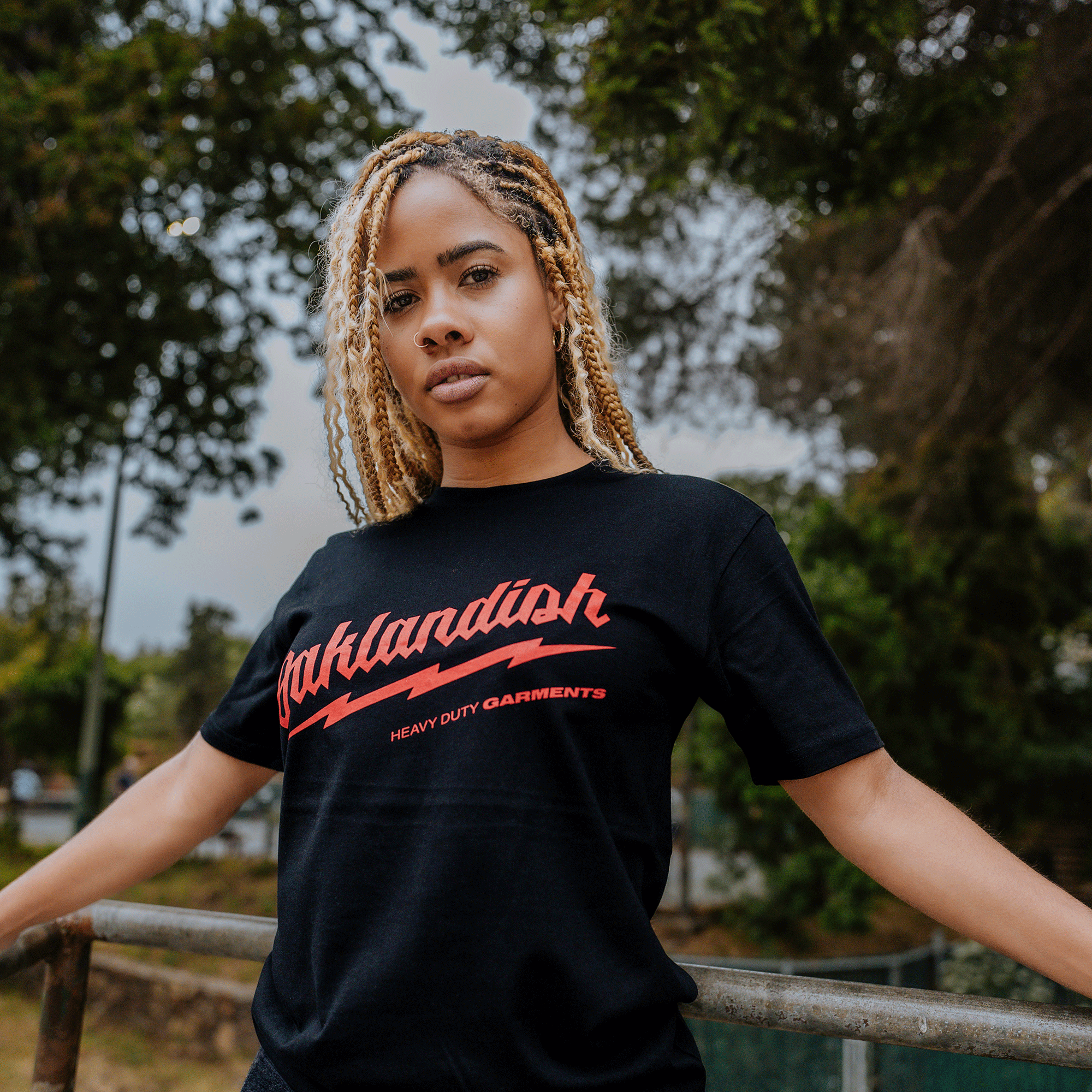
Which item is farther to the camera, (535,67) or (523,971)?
(535,67)

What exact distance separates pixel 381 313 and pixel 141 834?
937 mm

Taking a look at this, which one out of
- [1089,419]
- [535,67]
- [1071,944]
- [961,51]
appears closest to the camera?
[1071,944]

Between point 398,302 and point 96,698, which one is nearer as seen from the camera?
point 398,302

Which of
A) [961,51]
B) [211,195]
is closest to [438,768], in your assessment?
[961,51]

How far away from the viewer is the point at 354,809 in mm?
1244

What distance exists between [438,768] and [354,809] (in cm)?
14

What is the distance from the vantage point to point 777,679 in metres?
1.21

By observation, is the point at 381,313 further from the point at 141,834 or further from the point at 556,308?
the point at 141,834

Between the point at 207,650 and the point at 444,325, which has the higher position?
the point at 207,650

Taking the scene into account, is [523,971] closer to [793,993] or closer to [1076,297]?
[793,993]

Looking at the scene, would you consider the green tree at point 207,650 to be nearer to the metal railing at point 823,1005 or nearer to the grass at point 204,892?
the grass at point 204,892

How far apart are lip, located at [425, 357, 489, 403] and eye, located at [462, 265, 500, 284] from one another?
0.39 feet

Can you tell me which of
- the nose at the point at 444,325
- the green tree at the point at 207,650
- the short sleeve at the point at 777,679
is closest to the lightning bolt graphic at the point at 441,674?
the short sleeve at the point at 777,679

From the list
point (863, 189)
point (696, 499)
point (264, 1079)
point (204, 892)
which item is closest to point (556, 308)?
point (696, 499)
